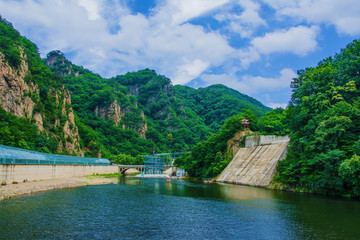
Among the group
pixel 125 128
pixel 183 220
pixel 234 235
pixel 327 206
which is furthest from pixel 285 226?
pixel 125 128

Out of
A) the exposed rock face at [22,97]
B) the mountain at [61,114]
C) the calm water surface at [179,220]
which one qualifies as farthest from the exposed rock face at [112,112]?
the calm water surface at [179,220]

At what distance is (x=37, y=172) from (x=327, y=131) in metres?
51.1

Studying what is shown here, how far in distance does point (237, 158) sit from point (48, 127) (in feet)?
201

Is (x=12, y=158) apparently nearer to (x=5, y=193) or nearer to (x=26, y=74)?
(x=5, y=193)

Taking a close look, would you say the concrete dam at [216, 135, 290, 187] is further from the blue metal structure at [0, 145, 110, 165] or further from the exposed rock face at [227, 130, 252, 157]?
the blue metal structure at [0, 145, 110, 165]

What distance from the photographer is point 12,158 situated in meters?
43.1

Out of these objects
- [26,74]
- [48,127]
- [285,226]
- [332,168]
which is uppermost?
[26,74]

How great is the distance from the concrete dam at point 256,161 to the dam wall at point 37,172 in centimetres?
3911

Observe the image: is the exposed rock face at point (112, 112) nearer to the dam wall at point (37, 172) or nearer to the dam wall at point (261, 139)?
the dam wall at point (37, 172)

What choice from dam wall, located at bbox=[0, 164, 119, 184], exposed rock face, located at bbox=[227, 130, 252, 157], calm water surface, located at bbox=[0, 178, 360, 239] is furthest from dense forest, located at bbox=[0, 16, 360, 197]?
dam wall, located at bbox=[0, 164, 119, 184]

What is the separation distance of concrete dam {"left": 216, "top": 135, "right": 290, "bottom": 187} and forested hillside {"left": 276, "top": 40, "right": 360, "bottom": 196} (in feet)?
15.3

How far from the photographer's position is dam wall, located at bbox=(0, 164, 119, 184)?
41500 mm

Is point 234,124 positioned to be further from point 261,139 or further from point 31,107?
point 31,107

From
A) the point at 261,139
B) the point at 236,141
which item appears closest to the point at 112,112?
the point at 236,141
